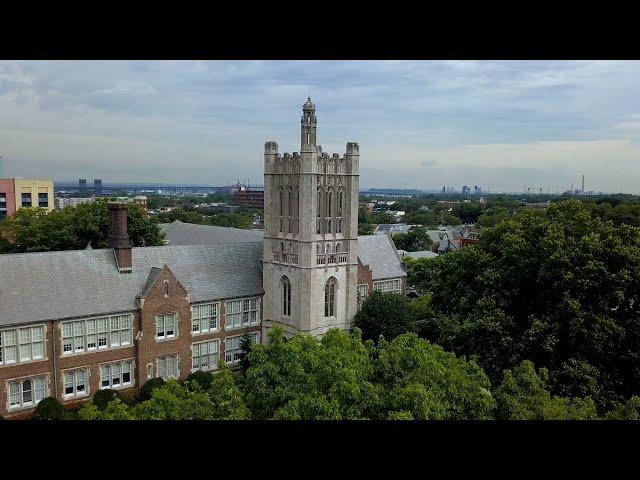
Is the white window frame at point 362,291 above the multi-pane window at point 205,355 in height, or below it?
above

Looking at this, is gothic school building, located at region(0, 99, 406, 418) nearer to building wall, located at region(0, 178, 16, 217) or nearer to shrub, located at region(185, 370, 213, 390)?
shrub, located at region(185, 370, 213, 390)

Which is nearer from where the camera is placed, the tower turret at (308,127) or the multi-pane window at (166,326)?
the multi-pane window at (166,326)

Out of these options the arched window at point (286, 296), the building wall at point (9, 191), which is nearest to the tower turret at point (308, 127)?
the arched window at point (286, 296)

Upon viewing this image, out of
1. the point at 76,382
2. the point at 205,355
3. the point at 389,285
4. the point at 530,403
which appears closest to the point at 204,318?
the point at 205,355

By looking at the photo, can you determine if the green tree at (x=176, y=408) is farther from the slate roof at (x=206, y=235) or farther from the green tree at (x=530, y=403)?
the slate roof at (x=206, y=235)

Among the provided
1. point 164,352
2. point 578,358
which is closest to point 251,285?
point 164,352
